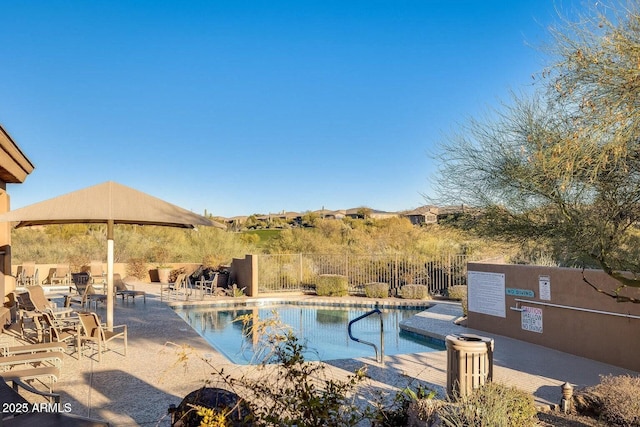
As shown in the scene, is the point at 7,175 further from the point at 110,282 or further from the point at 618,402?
the point at 618,402

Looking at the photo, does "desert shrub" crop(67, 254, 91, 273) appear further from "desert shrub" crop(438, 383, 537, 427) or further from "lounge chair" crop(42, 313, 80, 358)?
"desert shrub" crop(438, 383, 537, 427)

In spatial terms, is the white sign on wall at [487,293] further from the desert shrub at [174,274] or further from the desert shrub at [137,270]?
the desert shrub at [137,270]

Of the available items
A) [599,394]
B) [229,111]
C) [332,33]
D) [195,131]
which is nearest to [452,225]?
[599,394]

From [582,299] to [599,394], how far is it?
3.56 meters

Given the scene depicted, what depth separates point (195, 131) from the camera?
2306 cm

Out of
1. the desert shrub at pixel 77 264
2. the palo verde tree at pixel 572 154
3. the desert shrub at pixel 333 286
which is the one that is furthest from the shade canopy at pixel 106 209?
the desert shrub at pixel 77 264

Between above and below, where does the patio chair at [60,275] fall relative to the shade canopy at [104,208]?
below

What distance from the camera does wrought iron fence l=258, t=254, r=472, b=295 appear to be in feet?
54.1

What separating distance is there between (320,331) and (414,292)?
217 inches

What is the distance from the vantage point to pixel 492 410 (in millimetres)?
3383

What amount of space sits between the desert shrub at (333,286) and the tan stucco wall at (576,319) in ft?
24.7

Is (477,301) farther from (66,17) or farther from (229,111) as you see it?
(229,111)

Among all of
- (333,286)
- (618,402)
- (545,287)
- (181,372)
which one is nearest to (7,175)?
(181,372)

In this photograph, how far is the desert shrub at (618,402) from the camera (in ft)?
13.2
